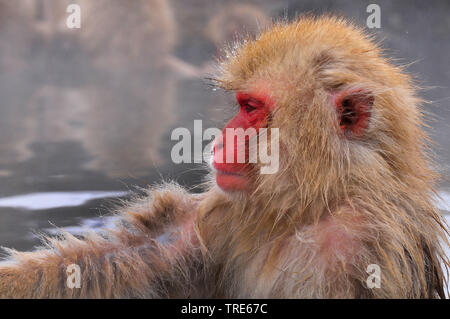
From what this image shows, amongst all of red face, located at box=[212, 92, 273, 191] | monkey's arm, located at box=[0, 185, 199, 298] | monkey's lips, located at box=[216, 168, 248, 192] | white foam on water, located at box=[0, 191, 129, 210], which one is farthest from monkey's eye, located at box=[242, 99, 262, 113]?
white foam on water, located at box=[0, 191, 129, 210]

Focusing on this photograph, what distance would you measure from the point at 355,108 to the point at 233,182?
555mm

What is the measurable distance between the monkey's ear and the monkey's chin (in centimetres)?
44

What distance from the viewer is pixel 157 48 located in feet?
18.0

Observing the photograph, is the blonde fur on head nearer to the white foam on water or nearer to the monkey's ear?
the monkey's ear

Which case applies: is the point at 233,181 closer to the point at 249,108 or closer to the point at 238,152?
the point at 238,152

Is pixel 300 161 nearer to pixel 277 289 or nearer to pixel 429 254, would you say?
pixel 277 289

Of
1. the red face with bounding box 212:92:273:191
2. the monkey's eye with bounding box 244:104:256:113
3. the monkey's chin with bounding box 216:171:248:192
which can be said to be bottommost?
the monkey's chin with bounding box 216:171:248:192

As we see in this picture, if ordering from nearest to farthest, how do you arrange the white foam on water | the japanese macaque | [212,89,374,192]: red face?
the japanese macaque < [212,89,374,192]: red face < the white foam on water

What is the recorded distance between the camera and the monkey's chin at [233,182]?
7.36 ft

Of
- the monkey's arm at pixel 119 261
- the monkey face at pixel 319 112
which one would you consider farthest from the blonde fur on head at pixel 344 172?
the monkey's arm at pixel 119 261

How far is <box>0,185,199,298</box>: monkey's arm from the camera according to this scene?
7.42 ft

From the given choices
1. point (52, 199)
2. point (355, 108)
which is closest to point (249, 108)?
point (355, 108)

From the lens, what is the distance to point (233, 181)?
2.24 m
